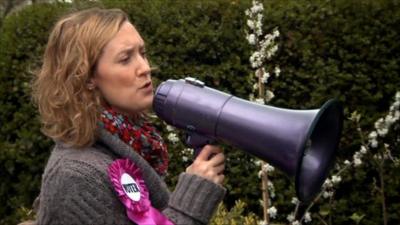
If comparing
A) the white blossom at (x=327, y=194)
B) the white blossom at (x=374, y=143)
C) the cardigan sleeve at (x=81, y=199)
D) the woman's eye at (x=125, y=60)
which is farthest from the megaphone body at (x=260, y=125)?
the white blossom at (x=374, y=143)

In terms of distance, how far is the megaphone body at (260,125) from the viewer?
6.02ft

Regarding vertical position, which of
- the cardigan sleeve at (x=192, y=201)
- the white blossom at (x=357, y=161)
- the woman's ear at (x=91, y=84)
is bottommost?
the white blossom at (x=357, y=161)

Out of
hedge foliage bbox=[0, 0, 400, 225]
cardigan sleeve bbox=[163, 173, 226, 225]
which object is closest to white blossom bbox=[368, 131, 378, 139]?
hedge foliage bbox=[0, 0, 400, 225]

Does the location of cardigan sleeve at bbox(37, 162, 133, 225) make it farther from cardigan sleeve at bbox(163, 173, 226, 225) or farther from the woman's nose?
the woman's nose

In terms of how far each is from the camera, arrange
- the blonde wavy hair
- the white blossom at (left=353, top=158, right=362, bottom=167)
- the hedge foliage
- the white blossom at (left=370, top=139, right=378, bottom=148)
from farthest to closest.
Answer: the hedge foliage < the white blossom at (left=370, top=139, right=378, bottom=148) < the white blossom at (left=353, top=158, right=362, bottom=167) < the blonde wavy hair

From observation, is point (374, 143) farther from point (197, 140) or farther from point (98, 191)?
point (98, 191)

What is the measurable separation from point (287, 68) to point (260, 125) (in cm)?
306

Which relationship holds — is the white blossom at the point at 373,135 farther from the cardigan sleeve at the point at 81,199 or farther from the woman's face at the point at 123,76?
the cardigan sleeve at the point at 81,199

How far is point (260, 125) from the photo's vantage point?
1851mm

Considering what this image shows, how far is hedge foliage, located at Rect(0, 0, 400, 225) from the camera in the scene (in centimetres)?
472

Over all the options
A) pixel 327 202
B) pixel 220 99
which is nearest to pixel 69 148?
pixel 220 99

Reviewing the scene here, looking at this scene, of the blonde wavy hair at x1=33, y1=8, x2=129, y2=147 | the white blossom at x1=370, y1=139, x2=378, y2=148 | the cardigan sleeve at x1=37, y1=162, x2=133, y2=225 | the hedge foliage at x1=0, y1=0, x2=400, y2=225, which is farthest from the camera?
the hedge foliage at x1=0, y1=0, x2=400, y2=225

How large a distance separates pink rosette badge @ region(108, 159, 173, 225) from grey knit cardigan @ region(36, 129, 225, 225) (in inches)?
0.7

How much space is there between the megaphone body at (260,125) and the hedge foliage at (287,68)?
2559mm
